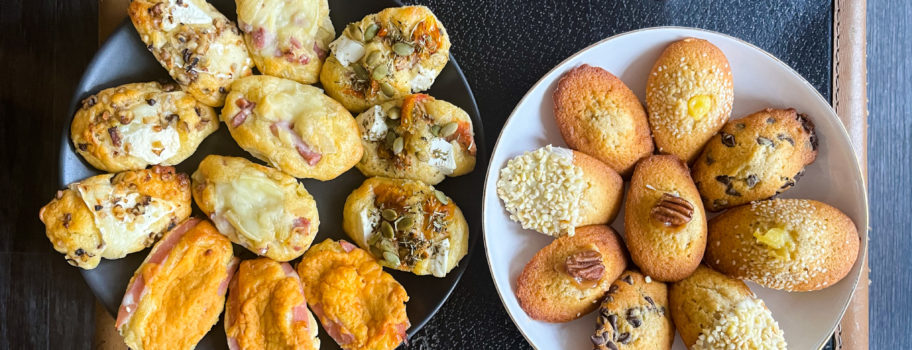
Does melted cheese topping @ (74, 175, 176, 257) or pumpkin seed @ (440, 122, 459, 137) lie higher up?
pumpkin seed @ (440, 122, 459, 137)

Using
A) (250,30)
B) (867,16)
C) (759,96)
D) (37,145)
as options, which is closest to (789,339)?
(759,96)

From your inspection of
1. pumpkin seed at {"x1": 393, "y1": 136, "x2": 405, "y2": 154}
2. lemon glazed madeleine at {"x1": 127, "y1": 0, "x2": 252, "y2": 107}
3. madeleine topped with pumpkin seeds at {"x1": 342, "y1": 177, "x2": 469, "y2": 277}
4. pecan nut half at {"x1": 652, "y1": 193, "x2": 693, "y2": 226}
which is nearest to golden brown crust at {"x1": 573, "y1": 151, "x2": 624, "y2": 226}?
pecan nut half at {"x1": 652, "y1": 193, "x2": 693, "y2": 226}

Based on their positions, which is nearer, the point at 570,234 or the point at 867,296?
the point at 570,234

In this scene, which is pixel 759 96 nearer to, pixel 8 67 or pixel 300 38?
pixel 300 38

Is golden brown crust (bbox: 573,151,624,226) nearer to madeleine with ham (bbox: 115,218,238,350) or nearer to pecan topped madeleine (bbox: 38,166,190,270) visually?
madeleine with ham (bbox: 115,218,238,350)

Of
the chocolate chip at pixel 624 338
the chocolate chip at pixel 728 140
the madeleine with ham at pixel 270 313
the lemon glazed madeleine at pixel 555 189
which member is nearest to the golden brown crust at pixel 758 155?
the chocolate chip at pixel 728 140

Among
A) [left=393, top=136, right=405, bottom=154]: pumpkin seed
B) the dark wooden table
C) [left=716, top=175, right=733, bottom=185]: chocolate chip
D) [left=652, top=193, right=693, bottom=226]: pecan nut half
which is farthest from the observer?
the dark wooden table

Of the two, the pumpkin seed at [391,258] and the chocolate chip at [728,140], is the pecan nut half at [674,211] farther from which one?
the pumpkin seed at [391,258]
